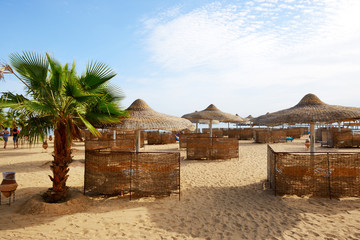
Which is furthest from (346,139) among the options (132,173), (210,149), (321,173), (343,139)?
(132,173)

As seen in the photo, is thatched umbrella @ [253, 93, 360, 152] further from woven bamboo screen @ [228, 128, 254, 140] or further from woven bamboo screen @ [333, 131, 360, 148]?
A: woven bamboo screen @ [228, 128, 254, 140]

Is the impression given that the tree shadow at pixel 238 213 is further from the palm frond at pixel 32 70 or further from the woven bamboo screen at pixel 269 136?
the woven bamboo screen at pixel 269 136

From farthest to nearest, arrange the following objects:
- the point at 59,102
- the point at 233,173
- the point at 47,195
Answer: the point at 233,173, the point at 47,195, the point at 59,102

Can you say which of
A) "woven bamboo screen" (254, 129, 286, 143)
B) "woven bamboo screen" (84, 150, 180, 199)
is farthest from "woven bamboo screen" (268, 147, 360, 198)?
"woven bamboo screen" (254, 129, 286, 143)

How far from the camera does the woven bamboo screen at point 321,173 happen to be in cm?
595

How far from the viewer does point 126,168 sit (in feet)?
20.3

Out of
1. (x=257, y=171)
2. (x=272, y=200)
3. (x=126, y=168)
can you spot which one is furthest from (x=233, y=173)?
(x=126, y=168)

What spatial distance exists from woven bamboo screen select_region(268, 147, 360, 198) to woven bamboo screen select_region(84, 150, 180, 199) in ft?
9.78

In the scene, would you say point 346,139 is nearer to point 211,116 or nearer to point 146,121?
point 211,116

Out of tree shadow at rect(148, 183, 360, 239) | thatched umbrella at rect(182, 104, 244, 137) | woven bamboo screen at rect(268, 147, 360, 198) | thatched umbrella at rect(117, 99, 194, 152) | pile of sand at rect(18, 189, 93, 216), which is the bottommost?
tree shadow at rect(148, 183, 360, 239)

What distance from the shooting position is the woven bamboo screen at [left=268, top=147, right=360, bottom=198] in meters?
5.95

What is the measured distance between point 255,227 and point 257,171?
17.3 ft

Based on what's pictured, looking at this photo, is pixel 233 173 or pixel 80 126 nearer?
pixel 80 126

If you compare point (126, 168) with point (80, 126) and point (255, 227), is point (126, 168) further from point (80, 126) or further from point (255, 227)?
point (255, 227)
